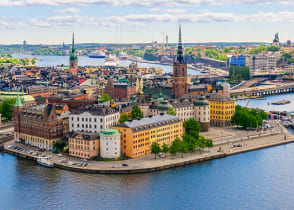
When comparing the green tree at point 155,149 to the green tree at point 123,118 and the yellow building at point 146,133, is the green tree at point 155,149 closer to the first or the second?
the yellow building at point 146,133

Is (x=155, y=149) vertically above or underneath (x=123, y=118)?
underneath

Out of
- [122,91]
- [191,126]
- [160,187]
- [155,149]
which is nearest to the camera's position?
[160,187]

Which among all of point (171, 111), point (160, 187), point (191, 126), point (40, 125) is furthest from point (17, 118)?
point (160, 187)

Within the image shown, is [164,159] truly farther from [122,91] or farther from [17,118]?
[122,91]

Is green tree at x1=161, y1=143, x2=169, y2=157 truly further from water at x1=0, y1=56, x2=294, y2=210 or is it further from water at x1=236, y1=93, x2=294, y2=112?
water at x1=236, y1=93, x2=294, y2=112

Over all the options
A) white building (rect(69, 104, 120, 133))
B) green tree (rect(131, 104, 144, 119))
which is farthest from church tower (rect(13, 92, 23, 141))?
green tree (rect(131, 104, 144, 119))

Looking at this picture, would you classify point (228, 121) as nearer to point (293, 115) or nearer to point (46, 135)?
point (293, 115)

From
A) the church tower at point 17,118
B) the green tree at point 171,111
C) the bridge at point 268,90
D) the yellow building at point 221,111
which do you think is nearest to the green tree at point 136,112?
the green tree at point 171,111
